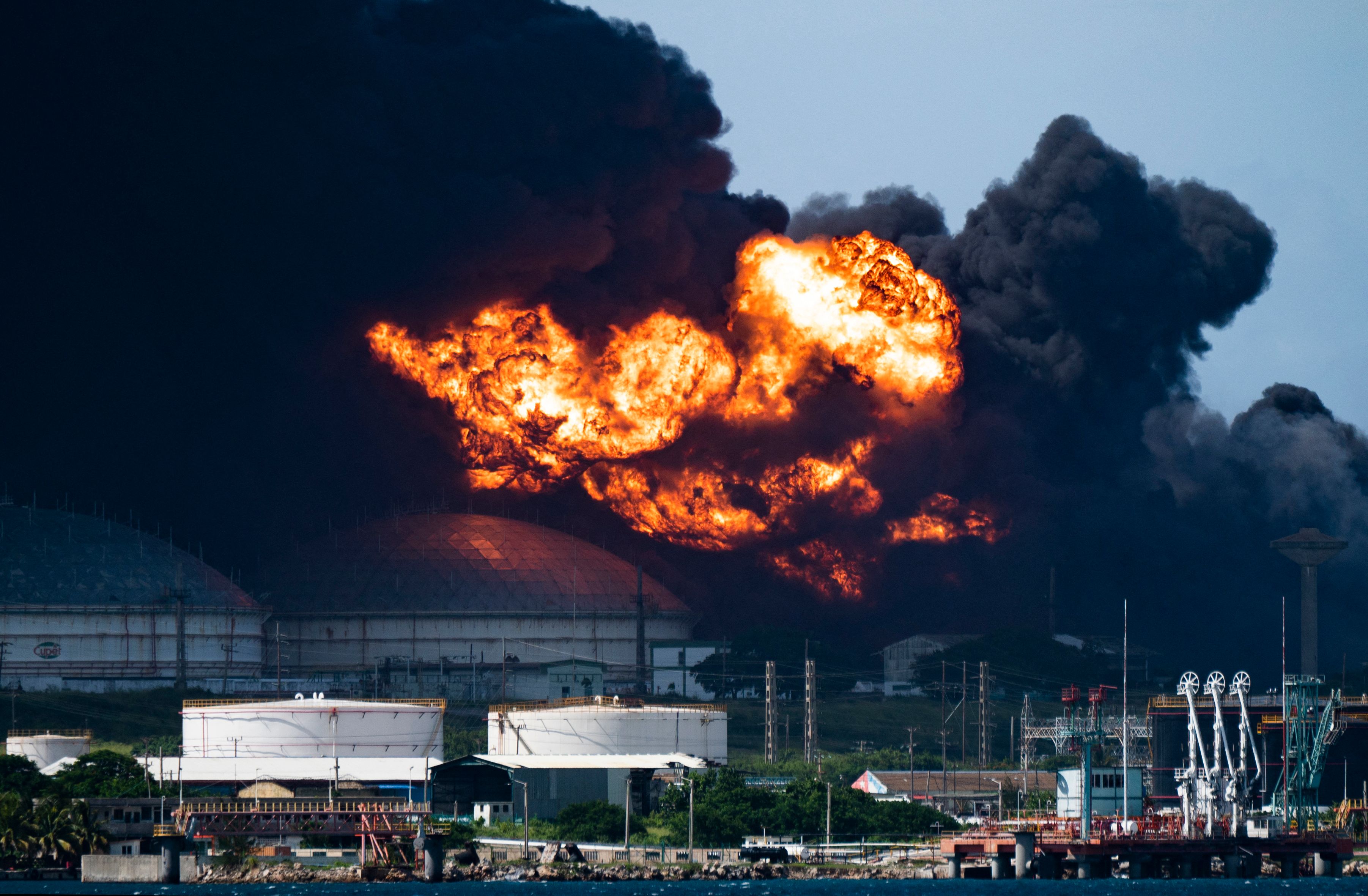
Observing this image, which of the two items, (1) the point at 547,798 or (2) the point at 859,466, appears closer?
(1) the point at 547,798

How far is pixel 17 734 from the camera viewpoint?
158375mm

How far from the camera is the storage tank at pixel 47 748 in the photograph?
15038 centimetres

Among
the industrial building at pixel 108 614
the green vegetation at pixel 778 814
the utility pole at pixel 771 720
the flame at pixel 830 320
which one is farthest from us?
the flame at pixel 830 320

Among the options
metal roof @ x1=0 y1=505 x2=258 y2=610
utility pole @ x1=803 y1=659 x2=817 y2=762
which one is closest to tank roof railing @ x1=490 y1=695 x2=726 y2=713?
utility pole @ x1=803 y1=659 x2=817 y2=762

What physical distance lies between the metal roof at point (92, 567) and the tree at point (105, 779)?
52609 mm

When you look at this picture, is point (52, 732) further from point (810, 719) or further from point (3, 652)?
point (810, 719)

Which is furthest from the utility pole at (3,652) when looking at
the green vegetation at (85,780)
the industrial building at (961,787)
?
the industrial building at (961,787)

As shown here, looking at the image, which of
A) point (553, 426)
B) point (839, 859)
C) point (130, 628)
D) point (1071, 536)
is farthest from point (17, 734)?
point (1071, 536)

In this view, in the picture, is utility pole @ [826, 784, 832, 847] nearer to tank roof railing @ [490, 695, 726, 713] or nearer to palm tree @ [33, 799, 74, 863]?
tank roof railing @ [490, 695, 726, 713]

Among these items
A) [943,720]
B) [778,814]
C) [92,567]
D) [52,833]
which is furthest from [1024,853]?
[92,567]

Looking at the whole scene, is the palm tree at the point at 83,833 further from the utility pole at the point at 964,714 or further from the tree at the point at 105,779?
the utility pole at the point at 964,714

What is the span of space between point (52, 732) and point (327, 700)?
18850 millimetres

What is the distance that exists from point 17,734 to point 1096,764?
216ft

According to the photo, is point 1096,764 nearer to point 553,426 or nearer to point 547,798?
point 547,798
